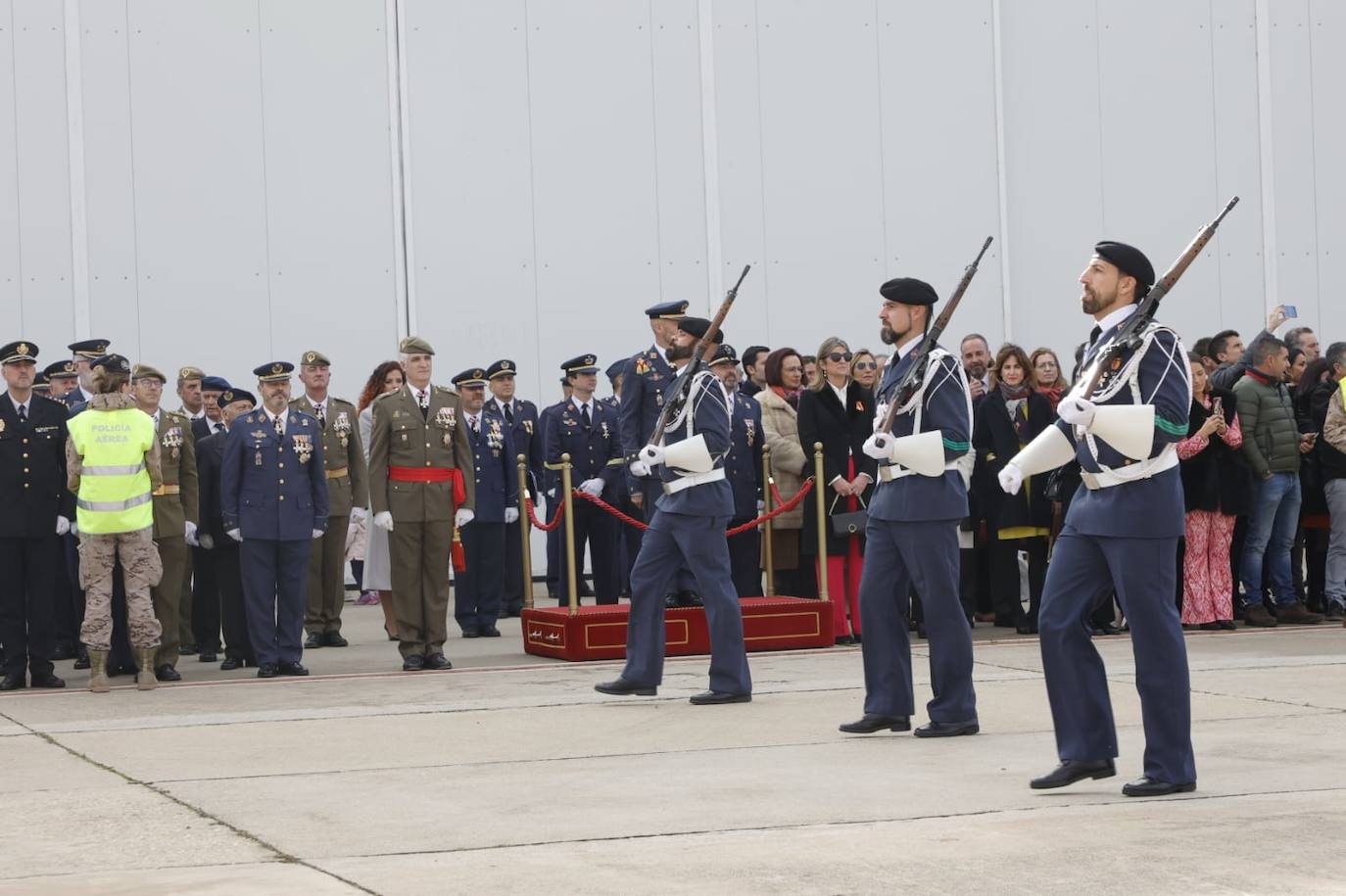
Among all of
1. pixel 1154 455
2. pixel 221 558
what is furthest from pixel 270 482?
pixel 1154 455

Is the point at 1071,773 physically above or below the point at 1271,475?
below

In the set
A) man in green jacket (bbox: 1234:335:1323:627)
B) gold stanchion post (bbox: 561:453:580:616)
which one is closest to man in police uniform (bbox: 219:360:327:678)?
gold stanchion post (bbox: 561:453:580:616)

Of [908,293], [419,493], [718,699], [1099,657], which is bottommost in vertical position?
[718,699]

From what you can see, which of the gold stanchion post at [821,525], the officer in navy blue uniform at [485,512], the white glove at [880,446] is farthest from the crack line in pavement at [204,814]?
the gold stanchion post at [821,525]

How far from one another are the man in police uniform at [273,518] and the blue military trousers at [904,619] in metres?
4.11

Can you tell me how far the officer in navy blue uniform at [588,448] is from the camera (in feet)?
44.6

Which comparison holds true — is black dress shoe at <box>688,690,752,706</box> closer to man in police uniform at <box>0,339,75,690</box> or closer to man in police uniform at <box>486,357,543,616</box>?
man in police uniform at <box>0,339,75,690</box>

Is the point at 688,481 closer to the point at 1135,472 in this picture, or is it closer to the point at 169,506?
the point at 1135,472

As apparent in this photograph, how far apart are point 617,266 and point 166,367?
384cm

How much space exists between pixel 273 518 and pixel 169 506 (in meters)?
0.69

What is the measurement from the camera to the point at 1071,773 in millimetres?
6332

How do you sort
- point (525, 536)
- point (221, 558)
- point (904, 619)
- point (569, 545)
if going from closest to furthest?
point (904, 619) → point (569, 545) → point (221, 558) → point (525, 536)

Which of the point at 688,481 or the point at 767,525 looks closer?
the point at 688,481

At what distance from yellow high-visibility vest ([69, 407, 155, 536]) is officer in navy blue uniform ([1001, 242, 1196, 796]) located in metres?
5.35
